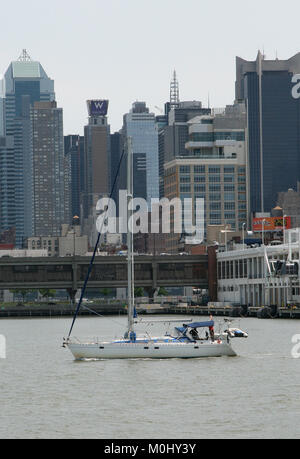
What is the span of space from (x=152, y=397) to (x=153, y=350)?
18.3 meters

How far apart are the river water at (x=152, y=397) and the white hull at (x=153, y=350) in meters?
Answer: 0.59

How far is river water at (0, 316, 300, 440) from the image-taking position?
5003 cm

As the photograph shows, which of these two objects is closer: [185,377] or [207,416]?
[207,416]

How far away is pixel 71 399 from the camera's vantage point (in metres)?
60.4

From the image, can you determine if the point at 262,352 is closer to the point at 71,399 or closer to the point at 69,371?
the point at 69,371

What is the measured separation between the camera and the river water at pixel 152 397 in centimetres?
5003

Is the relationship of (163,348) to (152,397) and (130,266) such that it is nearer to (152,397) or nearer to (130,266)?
(130,266)

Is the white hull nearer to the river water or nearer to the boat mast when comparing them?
the river water

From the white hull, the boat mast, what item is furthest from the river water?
the boat mast

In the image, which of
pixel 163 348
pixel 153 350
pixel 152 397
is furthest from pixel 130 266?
pixel 152 397

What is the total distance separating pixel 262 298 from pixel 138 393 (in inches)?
4967

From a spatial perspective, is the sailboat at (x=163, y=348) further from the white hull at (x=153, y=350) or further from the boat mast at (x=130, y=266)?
the boat mast at (x=130, y=266)
